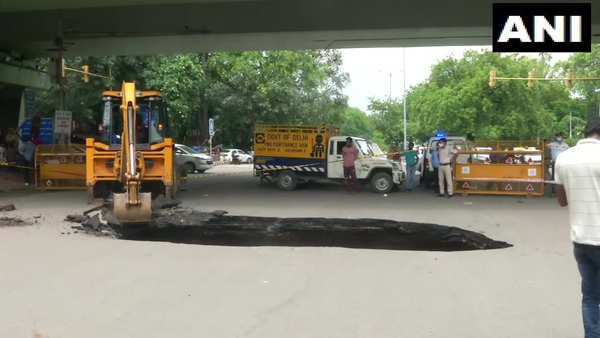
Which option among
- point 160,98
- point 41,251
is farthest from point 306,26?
point 41,251

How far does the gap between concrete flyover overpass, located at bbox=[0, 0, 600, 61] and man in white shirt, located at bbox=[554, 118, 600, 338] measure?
1282 centimetres

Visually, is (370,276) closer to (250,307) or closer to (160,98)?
(250,307)

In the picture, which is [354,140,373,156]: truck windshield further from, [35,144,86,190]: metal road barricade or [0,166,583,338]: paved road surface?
[35,144,86,190]: metal road barricade

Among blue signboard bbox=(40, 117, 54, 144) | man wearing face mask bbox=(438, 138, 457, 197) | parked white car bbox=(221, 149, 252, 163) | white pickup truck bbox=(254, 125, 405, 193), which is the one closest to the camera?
man wearing face mask bbox=(438, 138, 457, 197)

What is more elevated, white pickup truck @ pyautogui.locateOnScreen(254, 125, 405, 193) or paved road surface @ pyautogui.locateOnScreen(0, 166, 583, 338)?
white pickup truck @ pyautogui.locateOnScreen(254, 125, 405, 193)

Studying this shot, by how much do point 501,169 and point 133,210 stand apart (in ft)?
35.8

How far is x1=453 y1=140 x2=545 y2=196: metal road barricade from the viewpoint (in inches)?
620

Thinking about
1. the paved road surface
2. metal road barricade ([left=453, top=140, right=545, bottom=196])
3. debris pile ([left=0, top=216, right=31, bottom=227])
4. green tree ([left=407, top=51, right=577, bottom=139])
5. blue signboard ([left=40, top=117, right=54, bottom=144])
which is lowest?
the paved road surface

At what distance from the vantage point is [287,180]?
18344 mm

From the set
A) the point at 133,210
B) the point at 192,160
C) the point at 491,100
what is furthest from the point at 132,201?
the point at 491,100

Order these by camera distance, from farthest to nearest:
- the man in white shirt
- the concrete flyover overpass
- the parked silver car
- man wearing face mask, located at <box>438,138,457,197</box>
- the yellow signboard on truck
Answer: the parked silver car → the yellow signboard on truck → the concrete flyover overpass → man wearing face mask, located at <box>438,138,457,197</box> → the man in white shirt

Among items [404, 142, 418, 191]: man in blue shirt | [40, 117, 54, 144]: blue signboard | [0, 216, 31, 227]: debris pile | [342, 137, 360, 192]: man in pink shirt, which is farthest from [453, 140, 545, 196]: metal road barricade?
[40, 117, 54, 144]: blue signboard

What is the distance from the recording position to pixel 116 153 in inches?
496

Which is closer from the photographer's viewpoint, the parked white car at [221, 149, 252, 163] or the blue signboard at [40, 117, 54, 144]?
the blue signboard at [40, 117, 54, 144]
